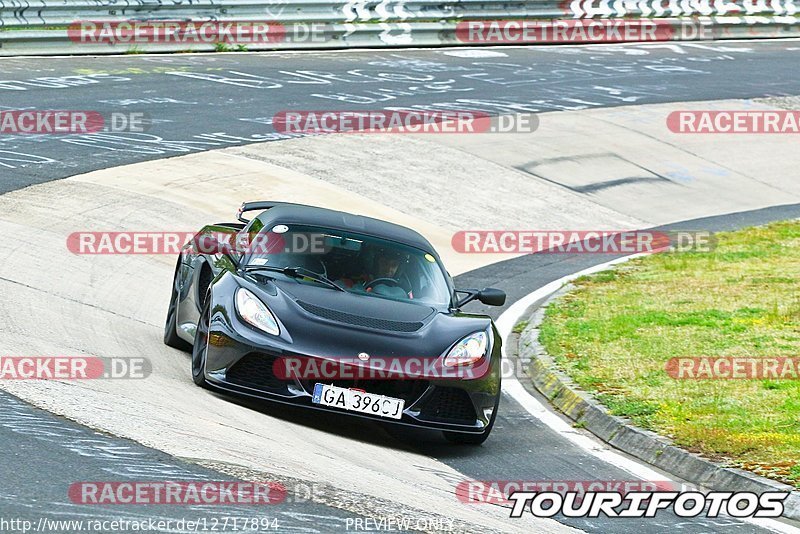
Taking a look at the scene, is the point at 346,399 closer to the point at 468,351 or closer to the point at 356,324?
the point at 356,324

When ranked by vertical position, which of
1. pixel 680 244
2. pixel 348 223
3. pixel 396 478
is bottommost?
pixel 680 244

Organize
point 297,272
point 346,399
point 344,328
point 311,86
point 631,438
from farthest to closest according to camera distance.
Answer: point 311,86 < point 297,272 < point 631,438 < point 344,328 < point 346,399

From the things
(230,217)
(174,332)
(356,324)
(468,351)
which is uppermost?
(356,324)

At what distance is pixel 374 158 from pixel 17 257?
841cm

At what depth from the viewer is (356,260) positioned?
31.1 ft

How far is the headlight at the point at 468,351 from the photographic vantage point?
8641 mm

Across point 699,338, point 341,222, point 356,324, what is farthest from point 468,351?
point 699,338

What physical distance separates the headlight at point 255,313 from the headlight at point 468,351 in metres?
1.14

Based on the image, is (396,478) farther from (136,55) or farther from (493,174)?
(136,55)

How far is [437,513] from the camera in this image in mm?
6590

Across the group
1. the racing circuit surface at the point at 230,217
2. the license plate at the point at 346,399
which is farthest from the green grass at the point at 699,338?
the license plate at the point at 346,399

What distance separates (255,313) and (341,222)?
1.51 m

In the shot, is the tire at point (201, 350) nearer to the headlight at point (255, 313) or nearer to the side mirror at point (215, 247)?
the headlight at point (255, 313)

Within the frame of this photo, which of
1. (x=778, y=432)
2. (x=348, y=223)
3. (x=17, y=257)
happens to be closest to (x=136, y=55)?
(x=17, y=257)
